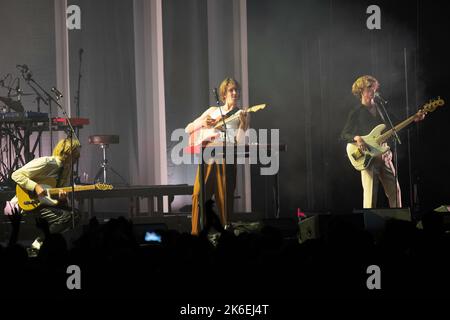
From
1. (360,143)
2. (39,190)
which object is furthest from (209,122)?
(360,143)

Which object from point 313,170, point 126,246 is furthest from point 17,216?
point 313,170

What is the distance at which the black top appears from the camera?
8977 millimetres

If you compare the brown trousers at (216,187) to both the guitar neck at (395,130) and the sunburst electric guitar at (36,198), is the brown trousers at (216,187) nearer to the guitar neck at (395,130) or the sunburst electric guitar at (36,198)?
the sunburst electric guitar at (36,198)

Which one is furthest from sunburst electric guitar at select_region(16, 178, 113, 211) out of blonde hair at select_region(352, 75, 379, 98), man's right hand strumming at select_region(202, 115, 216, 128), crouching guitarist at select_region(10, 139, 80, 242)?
blonde hair at select_region(352, 75, 379, 98)

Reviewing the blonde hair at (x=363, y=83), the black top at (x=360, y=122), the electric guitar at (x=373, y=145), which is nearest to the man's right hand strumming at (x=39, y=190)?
the black top at (x=360, y=122)

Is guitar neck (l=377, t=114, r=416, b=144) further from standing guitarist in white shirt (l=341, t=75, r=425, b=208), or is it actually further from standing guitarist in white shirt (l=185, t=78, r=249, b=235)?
standing guitarist in white shirt (l=185, t=78, r=249, b=235)

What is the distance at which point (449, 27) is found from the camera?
380 inches

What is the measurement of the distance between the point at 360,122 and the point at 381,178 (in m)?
0.65

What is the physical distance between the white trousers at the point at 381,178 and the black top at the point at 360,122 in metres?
0.34

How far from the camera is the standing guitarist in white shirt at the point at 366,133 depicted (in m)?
8.92

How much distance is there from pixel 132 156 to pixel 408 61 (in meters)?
3.85

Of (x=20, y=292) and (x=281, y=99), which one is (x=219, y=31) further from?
(x=20, y=292)

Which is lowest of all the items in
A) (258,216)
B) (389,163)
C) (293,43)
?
(258,216)

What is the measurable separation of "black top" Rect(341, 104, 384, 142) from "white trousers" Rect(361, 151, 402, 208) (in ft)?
1.12
